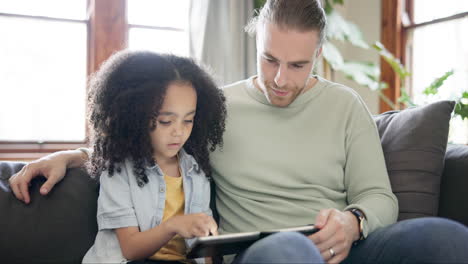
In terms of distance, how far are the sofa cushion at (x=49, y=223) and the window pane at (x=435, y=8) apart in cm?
247

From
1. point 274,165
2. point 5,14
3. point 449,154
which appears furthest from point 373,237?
point 5,14

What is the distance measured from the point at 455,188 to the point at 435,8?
2034mm

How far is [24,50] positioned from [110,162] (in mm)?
1889

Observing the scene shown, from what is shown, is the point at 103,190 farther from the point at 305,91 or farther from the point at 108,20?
the point at 108,20

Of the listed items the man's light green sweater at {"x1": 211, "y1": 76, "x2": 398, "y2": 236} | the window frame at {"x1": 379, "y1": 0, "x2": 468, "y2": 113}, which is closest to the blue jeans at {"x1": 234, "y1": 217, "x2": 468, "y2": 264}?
the man's light green sweater at {"x1": 211, "y1": 76, "x2": 398, "y2": 236}

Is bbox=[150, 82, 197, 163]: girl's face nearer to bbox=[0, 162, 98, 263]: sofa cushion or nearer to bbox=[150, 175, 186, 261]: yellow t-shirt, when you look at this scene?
bbox=[150, 175, 186, 261]: yellow t-shirt

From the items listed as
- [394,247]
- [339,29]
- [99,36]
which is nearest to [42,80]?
[99,36]

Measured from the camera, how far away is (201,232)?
1.04 m

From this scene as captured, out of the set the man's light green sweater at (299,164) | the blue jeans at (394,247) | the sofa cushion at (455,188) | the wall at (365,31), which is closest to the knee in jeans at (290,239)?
the blue jeans at (394,247)

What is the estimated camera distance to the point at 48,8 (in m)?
2.87

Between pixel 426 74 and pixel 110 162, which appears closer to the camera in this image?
pixel 110 162

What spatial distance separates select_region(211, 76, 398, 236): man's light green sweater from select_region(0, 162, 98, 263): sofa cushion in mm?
381

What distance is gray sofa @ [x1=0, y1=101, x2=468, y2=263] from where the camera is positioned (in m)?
1.28

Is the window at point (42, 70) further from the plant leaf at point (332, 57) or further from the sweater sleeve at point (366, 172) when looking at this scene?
the sweater sleeve at point (366, 172)
